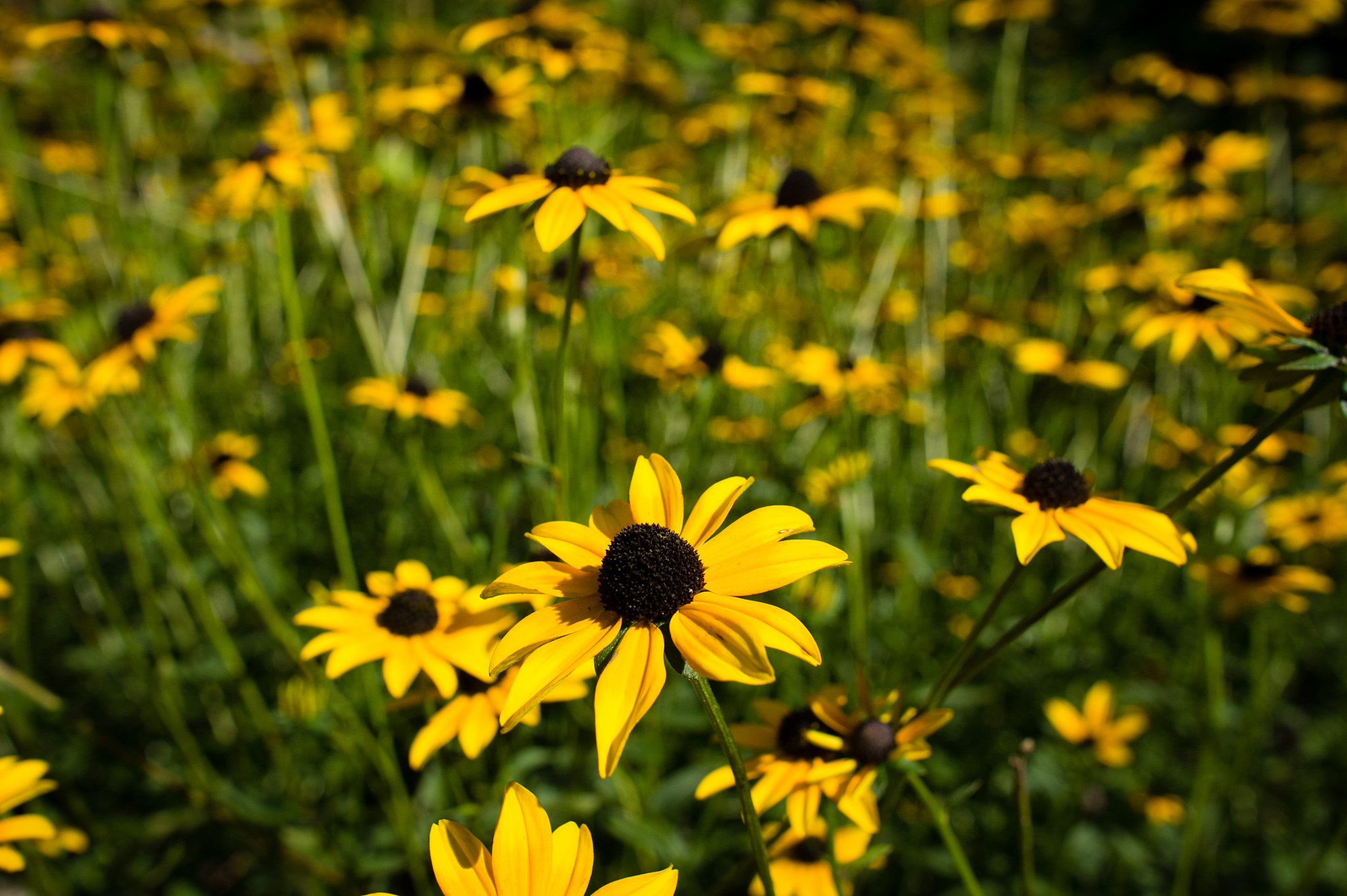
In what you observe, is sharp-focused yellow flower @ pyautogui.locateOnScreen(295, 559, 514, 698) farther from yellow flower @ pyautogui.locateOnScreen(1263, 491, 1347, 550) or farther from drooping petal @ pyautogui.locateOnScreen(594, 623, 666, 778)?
yellow flower @ pyautogui.locateOnScreen(1263, 491, 1347, 550)

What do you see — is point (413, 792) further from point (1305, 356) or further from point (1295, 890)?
point (1305, 356)

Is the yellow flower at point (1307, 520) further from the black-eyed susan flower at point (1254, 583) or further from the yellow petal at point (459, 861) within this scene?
the yellow petal at point (459, 861)

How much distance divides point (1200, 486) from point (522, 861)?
97 cm

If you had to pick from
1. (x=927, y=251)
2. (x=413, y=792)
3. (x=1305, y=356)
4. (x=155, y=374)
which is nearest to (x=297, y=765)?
(x=413, y=792)

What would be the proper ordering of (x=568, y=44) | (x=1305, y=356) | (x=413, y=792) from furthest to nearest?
(x=568, y=44)
(x=413, y=792)
(x=1305, y=356)

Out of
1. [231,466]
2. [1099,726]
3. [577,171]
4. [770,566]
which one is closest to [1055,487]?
[770,566]

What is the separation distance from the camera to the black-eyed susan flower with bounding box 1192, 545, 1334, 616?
6.64 feet

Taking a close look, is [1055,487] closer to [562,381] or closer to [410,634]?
[562,381]

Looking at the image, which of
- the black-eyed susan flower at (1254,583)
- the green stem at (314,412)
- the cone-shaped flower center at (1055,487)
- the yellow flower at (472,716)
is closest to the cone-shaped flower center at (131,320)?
the green stem at (314,412)

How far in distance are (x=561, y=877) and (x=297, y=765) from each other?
1.96 m

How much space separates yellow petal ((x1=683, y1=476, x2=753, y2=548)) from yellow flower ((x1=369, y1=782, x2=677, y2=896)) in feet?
1.28

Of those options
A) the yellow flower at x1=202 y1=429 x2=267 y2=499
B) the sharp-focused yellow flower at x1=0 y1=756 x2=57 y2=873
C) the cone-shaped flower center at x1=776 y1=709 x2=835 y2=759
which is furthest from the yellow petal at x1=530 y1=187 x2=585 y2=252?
the yellow flower at x1=202 y1=429 x2=267 y2=499

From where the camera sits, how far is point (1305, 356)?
40.2 inches

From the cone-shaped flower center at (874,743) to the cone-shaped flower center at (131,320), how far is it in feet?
6.62
